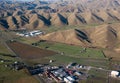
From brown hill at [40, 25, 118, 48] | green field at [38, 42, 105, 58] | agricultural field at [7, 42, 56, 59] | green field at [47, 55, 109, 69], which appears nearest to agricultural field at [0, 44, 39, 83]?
agricultural field at [7, 42, 56, 59]

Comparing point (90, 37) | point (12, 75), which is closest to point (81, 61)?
point (12, 75)

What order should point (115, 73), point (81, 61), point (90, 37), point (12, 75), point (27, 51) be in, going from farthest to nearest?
point (90, 37)
point (27, 51)
point (81, 61)
point (115, 73)
point (12, 75)

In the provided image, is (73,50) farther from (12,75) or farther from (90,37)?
(12,75)

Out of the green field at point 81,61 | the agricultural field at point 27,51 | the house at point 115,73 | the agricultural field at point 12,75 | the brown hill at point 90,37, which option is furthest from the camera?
the brown hill at point 90,37

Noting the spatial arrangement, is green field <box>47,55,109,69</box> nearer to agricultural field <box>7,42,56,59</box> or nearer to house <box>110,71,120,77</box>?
agricultural field <box>7,42,56,59</box>

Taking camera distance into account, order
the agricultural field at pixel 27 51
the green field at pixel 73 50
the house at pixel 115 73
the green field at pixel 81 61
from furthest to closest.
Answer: the green field at pixel 73 50 < the agricultural field at pixel 27 51 < the green field at pixel 81 61 < the house at pixel 115 73

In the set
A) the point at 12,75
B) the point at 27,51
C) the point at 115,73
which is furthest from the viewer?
the point at 27,51

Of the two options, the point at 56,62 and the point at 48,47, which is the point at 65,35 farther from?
the point at 56,62

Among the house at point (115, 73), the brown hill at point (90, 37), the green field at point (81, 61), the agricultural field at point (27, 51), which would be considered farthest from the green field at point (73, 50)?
the house at point (115, 73)

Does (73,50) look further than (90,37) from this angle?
No

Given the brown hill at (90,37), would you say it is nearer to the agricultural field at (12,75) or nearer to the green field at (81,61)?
the green field at (81,61)

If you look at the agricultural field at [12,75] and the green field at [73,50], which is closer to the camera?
the agricultural field at [12,75]
